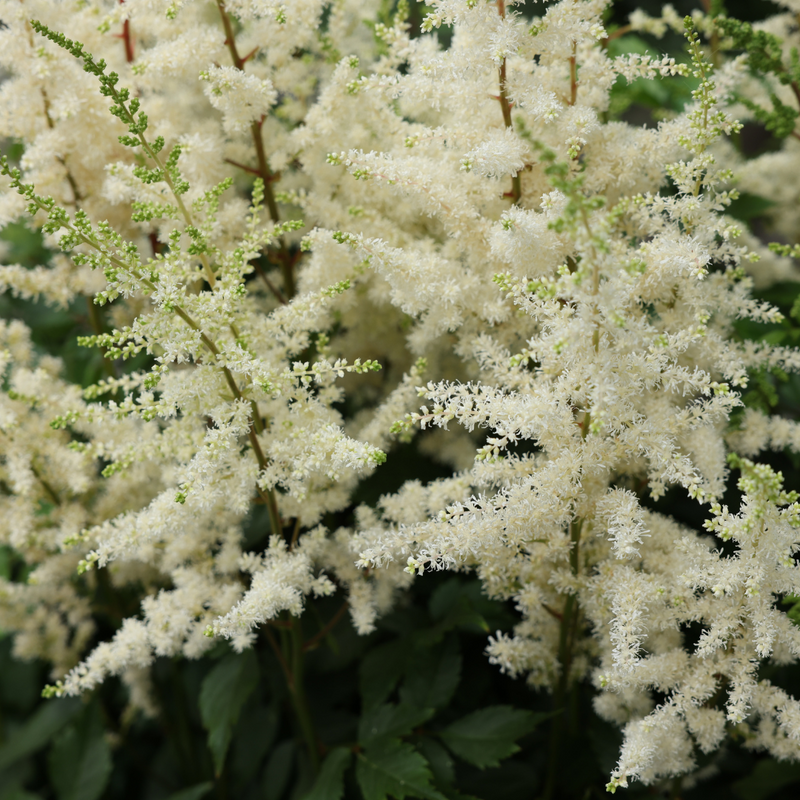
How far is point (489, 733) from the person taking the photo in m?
0.97

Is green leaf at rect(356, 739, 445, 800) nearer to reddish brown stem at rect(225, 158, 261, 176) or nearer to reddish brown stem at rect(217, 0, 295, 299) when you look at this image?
reddish brown stem at rect(217, 0, 295, 299)

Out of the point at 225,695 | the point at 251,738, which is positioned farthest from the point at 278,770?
the point at 225,695

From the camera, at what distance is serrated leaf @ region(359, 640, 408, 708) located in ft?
3.52

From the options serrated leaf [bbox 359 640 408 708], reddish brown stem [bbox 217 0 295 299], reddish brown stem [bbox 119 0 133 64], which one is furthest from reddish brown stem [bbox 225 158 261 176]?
serrated leaf [bbox 359 640 408 708]

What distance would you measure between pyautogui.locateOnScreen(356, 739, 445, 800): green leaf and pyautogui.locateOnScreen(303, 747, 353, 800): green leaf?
0.07 ft

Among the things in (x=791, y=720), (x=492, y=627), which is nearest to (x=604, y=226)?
(x=791, y=720)

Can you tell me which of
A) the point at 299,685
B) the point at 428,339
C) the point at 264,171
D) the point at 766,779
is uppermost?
the point at 264,171

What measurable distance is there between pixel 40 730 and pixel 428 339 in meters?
1.09

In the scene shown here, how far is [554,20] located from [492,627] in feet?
2.70

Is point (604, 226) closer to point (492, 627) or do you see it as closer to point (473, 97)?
point (473, 97)

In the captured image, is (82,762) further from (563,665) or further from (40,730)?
(563,665)

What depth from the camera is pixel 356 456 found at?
0.73 metres

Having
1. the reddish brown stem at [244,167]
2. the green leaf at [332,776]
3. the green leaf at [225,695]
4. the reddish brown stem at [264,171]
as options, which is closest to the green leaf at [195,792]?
the green leaf at [225,695]

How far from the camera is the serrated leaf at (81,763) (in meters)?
1.19
